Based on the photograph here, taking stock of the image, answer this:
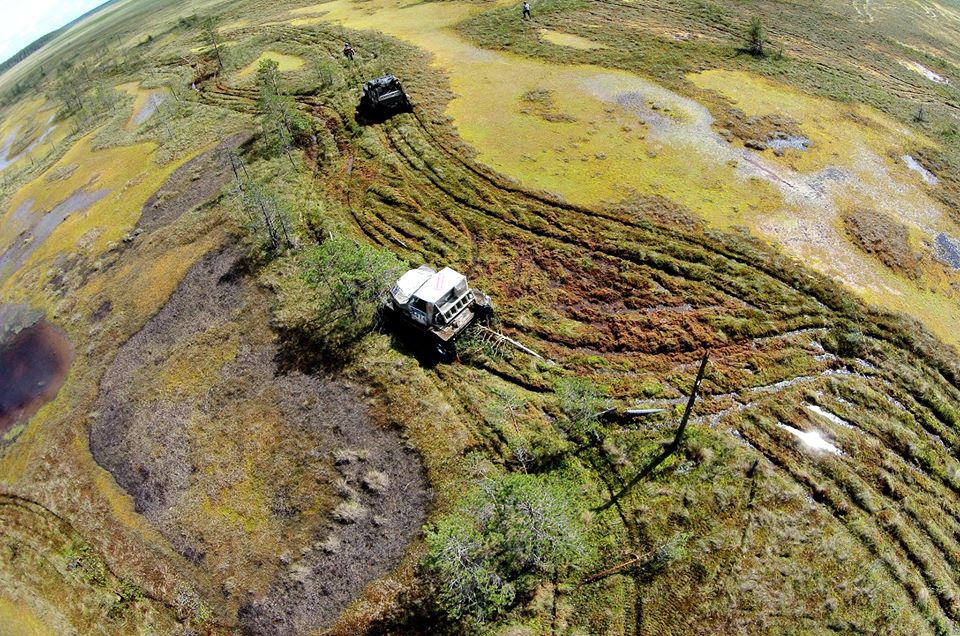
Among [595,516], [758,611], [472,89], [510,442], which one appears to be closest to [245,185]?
[472,89]

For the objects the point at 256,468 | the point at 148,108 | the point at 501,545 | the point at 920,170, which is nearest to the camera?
the point at 501,545

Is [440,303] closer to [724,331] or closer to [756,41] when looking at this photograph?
[724,331]

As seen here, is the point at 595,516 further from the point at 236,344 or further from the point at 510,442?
the point at 236,344

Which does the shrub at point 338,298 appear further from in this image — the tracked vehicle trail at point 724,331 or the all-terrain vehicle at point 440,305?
the tracked vehicle trail at point 724,331

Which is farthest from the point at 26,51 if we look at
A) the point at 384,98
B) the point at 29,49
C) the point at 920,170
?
the point at 920,170

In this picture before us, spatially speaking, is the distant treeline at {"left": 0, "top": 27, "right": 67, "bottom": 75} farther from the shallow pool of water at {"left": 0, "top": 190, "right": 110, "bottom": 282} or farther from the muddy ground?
the muddy ground

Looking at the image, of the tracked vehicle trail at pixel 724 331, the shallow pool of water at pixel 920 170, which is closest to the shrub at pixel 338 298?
the tracked vehicle trail at pixel 724 331
